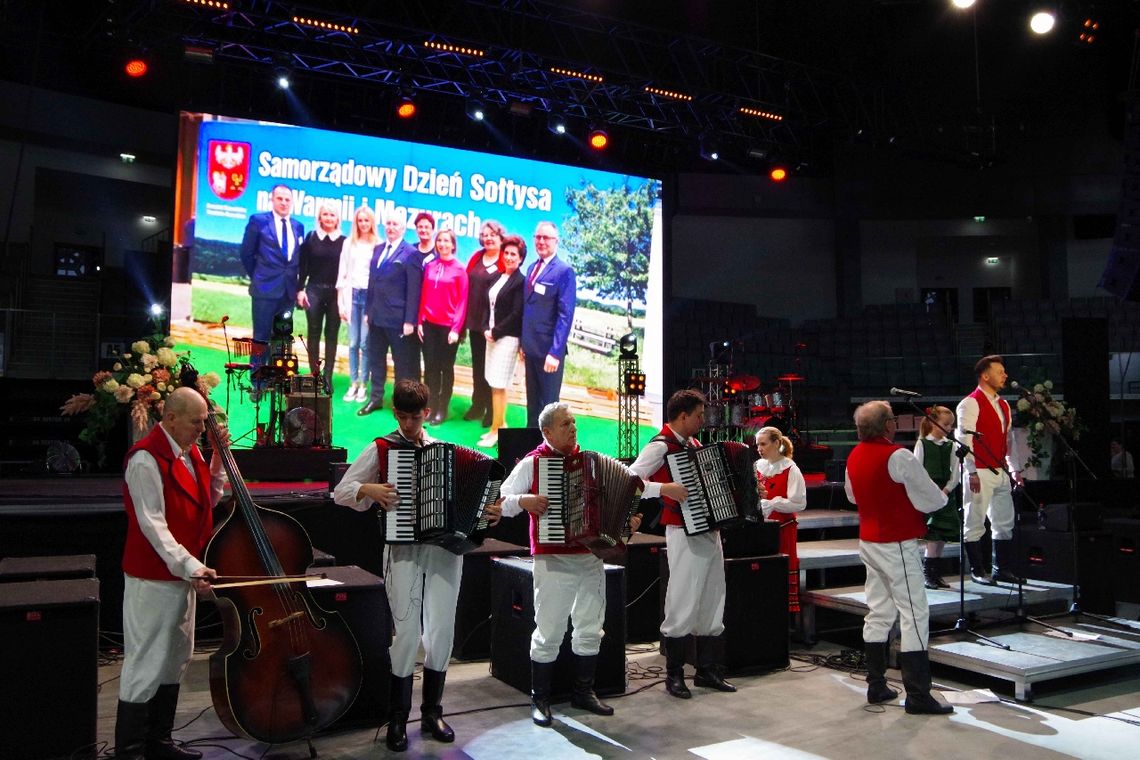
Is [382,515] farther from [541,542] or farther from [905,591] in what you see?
[905,591]

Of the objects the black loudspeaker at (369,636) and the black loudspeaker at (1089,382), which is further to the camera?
the black loudspeaker at (1089,382)

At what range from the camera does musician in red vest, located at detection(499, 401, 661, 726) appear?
5.15 m

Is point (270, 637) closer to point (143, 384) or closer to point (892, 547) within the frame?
point (143, 384)

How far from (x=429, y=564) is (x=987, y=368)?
17.1ft

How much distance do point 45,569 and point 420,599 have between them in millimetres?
2305

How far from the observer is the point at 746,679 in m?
6.22

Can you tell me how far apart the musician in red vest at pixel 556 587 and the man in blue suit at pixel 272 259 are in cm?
806

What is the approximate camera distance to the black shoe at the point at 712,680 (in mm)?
5879

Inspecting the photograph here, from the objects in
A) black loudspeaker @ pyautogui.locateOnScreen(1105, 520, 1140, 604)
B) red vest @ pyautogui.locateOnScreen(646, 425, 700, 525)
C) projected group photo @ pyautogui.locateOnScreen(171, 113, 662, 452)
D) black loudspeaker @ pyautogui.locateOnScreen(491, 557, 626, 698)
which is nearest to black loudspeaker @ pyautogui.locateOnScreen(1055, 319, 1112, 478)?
black loudspeaker @ pyautogui.locateOnScreen(1105, 520, 1140, 604)

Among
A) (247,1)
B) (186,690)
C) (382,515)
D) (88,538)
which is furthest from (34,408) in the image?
(382,515)

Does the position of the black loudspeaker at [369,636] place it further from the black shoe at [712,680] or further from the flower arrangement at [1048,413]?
the flower arrangement at [1048,413]

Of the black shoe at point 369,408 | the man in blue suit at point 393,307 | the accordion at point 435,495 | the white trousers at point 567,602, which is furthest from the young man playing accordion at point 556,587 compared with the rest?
the black shoe at point 369,408

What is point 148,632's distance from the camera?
13.4 feet

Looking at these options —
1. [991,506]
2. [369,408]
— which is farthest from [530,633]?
[369,408]
